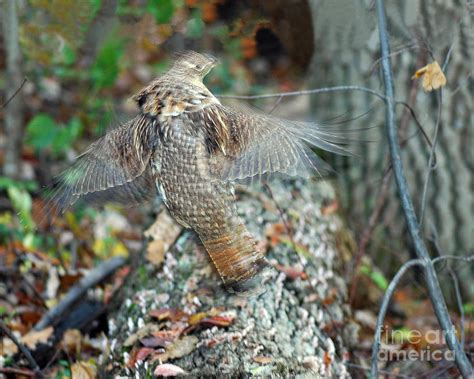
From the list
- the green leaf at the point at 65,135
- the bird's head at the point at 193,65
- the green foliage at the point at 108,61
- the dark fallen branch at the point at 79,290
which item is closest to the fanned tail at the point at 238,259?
the bird's head at the point at 193,65

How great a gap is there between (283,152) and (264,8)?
255 centimetres

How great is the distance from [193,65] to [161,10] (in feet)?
8.45

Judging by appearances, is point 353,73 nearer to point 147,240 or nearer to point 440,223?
point 440,223

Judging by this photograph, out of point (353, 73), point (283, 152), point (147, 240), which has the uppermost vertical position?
point (353, 73)

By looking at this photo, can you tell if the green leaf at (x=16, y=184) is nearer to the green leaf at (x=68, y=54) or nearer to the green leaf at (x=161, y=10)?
the green leaf at (x=68, y=54)

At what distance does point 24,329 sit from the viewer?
431 centimetres

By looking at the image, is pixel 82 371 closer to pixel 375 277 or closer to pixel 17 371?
pixel 17 371

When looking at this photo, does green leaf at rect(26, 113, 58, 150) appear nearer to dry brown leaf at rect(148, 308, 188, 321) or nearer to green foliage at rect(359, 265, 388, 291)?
dry brown leaf at rect(148, 308, 188, 321)

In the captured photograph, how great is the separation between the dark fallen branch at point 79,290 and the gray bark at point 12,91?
66.2 inches

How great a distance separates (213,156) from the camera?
2.78 metres

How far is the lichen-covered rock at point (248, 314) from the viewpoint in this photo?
10.0ft

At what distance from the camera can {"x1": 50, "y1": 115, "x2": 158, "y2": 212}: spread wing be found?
2.88 metres

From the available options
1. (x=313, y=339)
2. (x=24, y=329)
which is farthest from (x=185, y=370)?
(x=24, y=329)

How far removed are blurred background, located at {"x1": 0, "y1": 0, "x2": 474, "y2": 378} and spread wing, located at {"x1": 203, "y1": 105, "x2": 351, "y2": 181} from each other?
153 centimetres
